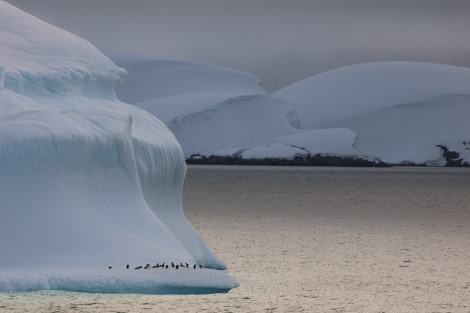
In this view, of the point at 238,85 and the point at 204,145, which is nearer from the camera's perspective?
the point at 204,145

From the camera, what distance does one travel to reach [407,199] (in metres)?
37.8

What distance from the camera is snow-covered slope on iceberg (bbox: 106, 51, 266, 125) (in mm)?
95625

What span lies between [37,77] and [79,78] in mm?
608

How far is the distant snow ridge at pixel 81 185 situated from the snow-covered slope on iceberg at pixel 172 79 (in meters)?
78.6

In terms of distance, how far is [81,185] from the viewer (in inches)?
412

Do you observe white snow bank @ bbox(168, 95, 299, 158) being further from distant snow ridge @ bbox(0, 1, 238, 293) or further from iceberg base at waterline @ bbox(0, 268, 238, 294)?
iceberg base at waterline @ bbox(0, 268, 238, 294)

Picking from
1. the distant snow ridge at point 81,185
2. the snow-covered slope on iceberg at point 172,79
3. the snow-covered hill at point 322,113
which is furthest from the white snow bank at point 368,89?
the distant snow ridge at point 81,185

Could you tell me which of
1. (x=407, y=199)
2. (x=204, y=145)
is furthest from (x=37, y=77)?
(x=204, y=145)

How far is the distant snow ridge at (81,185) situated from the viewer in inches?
382

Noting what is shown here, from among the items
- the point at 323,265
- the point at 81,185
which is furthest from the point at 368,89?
the point at 81,185

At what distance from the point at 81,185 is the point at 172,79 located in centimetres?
Answer: 8870

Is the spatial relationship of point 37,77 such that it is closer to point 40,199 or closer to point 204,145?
point 40,199

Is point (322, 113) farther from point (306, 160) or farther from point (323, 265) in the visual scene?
point (323, 265)

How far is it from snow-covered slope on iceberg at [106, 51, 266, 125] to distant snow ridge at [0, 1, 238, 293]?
78569 millimetres
